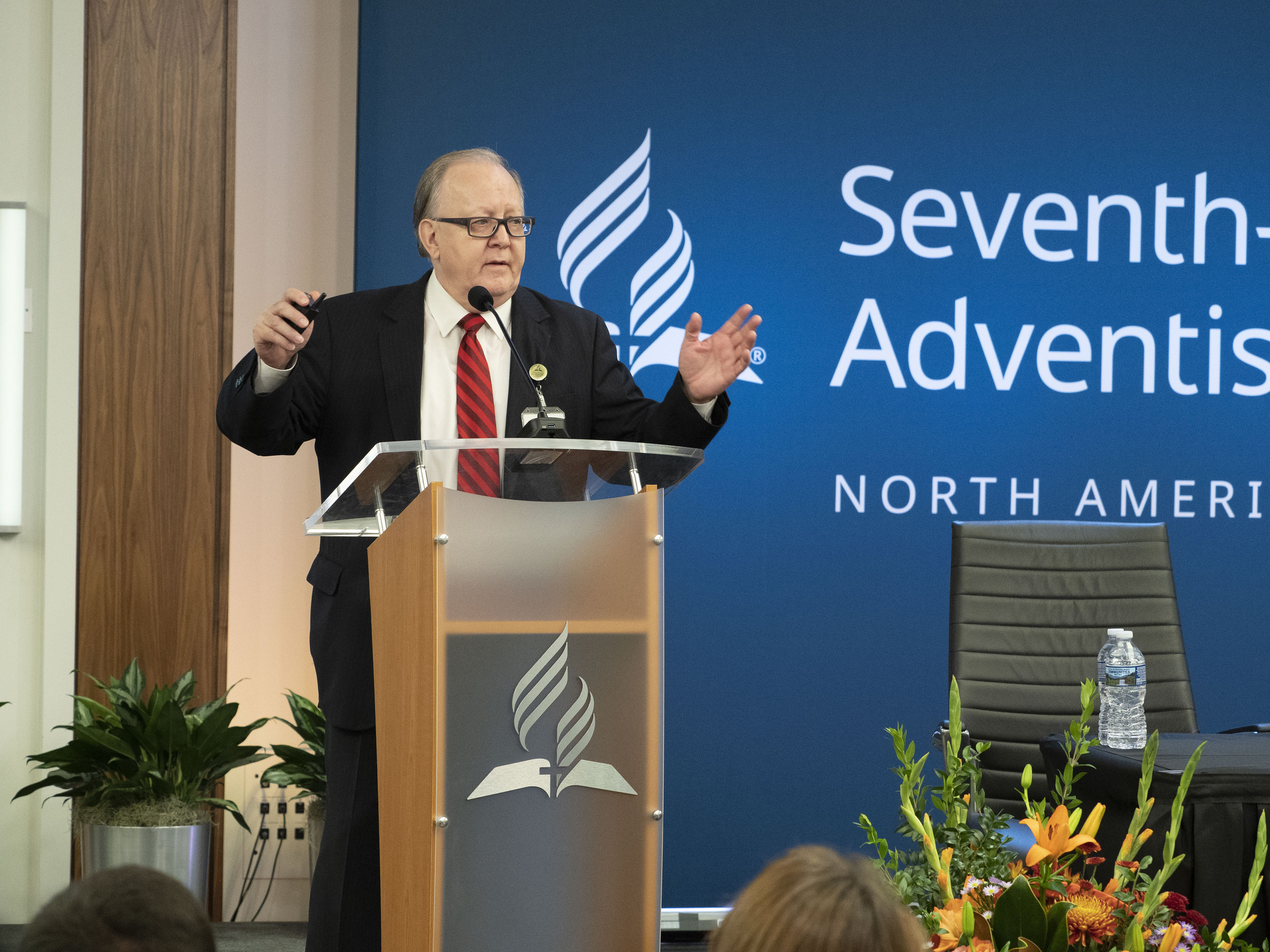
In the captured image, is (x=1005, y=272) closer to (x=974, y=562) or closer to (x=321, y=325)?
(x=974, y=562)

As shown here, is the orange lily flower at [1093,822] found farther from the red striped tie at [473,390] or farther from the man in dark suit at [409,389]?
the red striped tie at [473,390]

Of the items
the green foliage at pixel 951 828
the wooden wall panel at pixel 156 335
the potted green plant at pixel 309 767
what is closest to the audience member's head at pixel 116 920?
the green foliage at pixel 951 828

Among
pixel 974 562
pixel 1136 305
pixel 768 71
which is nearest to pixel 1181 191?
pixel 1136 305

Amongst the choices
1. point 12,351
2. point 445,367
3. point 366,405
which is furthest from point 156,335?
point 445,367

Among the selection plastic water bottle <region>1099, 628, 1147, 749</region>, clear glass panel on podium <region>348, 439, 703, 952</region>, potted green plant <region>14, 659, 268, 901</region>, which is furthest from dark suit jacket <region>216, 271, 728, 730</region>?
potted green plant <region>14, 659, 268, 901</region>

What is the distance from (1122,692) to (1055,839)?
1.62m

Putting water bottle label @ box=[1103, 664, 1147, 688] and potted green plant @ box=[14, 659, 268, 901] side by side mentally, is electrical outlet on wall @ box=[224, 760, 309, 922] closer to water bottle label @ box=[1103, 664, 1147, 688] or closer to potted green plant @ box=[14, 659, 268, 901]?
potted green plant @ box=[14, 659, 268, 901]

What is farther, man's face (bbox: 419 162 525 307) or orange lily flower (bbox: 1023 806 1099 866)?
man's face (bbox: 419 162 525 307)

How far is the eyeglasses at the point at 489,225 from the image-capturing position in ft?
6.70

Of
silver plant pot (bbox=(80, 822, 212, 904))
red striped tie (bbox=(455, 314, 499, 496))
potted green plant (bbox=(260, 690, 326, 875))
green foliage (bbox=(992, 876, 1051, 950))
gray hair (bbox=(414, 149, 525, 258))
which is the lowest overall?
silver plant pot (bbox=(80, 822, 212, 904))

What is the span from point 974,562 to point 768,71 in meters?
1.99

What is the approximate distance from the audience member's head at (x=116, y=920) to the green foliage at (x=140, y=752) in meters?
2.61

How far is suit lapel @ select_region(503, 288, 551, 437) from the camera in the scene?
2021 millimetres

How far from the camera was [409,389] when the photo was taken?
6.95ft
